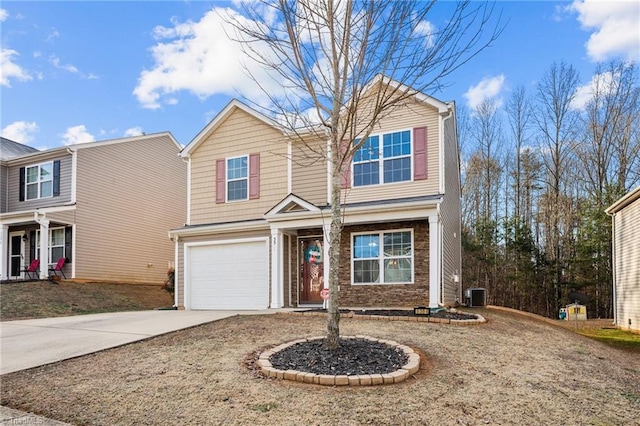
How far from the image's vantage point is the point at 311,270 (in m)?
13.1

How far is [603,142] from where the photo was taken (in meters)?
22.1

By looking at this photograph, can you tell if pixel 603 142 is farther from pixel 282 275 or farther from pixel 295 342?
pixel 295 342

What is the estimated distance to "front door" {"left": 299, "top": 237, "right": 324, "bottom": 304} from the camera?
13.0m

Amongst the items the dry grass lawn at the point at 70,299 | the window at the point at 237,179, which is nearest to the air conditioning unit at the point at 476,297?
the window at the point at 237,179

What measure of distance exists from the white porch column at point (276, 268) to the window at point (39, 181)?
38.4ft

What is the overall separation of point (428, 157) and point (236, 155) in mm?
6123

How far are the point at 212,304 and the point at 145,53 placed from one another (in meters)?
8.38

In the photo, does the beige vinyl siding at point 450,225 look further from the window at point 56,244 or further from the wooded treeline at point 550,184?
the window at point 56,244

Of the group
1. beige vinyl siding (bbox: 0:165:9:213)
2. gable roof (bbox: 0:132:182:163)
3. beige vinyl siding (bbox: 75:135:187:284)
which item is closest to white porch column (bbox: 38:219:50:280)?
beige vinyl siding (bbox: 75:135:187:284)

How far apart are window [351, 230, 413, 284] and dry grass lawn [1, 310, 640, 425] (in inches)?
178

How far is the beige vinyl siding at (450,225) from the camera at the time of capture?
12758 mm

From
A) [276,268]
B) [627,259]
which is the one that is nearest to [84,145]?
[276,268]

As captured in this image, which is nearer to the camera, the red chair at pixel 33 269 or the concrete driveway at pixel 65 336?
the concrete driveway at pixel 65 336

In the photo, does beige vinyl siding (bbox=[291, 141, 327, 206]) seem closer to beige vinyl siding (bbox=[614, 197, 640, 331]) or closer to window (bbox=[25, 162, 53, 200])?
beige vinyl siding (bbox=[614, 197, 640, 331])
